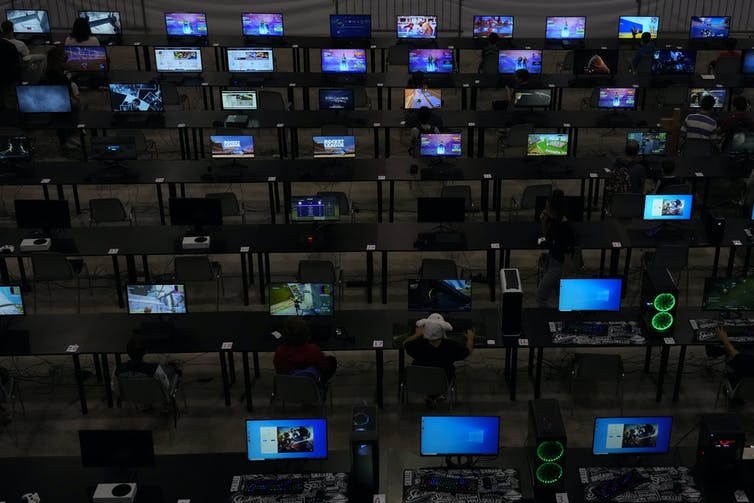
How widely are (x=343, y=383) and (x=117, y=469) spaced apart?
273 cm

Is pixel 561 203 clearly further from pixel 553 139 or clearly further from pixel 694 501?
pixel 694 501

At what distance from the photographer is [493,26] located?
1516cm

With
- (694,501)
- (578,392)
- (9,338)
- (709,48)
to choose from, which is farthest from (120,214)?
(709,48)

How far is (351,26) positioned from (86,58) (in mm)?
4252

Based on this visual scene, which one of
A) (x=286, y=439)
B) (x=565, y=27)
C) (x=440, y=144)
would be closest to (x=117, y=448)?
(x=286, y=439)

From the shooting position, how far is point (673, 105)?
13.6 meters

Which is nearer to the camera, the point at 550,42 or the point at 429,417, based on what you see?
the point at 429,417

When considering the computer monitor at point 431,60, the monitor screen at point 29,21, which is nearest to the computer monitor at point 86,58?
the monitor screen at point 29,21

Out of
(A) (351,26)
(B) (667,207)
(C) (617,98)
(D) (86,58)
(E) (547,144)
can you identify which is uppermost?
(A) (351,26)

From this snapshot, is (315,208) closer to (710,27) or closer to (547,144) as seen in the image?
(547,144)

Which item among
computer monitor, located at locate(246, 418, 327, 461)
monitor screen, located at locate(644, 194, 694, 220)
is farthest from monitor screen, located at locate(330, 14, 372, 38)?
computer monitor, located at locate(246, 418, 327, 461)

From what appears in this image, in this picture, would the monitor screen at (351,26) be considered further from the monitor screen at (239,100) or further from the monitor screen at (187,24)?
the monitor screen at (239,100)

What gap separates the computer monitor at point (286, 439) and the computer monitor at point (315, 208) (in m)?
3.49

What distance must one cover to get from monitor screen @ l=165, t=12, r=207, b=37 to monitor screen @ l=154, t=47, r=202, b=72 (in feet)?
5.44
